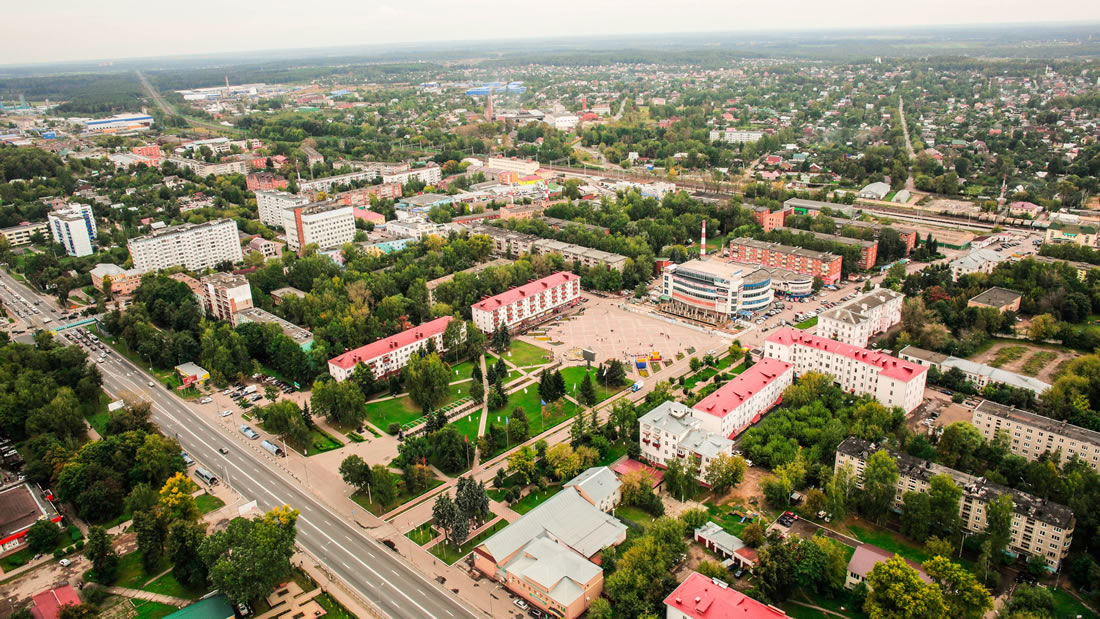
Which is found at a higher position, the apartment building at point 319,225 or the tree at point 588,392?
the apartment building at point 319,225

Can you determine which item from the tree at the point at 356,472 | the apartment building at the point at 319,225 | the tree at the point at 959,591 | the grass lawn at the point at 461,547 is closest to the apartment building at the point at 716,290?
the grass lawn at the point at 461,547

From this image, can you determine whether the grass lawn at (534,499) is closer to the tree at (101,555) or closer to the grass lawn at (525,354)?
the grass lawn at (525,354)

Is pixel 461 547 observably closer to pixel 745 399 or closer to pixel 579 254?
pixel 745 399

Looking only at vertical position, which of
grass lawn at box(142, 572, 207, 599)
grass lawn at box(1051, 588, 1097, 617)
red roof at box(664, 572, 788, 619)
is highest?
red roof at box(664, 572, 788, 619)

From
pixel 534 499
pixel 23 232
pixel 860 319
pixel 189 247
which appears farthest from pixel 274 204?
pixel 860 319

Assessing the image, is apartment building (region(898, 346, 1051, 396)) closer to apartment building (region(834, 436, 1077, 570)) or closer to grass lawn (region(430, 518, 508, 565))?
apartment building (region(834, 436, 1077, 570))

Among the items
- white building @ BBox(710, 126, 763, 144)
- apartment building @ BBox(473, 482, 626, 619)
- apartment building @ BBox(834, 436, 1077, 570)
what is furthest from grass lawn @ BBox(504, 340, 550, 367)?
white building @ BBox(710, 126, 763, 144)
